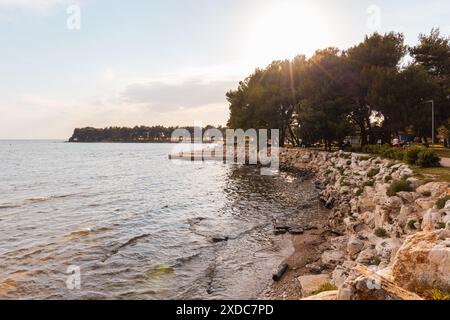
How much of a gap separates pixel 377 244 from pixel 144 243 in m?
11.5

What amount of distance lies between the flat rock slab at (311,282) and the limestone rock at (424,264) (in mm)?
3677

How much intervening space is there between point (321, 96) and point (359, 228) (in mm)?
32006

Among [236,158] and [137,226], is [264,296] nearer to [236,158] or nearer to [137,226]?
[137,226]

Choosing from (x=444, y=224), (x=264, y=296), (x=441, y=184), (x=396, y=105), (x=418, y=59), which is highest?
(x=418, y=59)

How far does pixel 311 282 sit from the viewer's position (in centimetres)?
1118

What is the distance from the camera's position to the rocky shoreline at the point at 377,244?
21.4ft

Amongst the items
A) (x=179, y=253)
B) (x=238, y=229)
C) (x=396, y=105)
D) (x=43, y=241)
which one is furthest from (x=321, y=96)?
(x=43, y=241)

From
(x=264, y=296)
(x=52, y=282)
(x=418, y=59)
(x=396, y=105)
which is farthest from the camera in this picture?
(x=418, y=59)

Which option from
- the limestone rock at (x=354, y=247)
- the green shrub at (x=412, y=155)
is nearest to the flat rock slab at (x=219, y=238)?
the limestone rock at (x=354, y=247)

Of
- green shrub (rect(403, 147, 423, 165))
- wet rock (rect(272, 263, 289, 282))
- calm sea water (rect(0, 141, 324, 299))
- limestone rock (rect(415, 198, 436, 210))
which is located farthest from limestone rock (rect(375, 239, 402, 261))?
green shrub (rect(403, 147, 423, 165))

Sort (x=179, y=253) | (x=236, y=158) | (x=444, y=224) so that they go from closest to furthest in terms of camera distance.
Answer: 1. (x=444, y=224)
2. (x=179, y=253)
3. (x=236, y=158)

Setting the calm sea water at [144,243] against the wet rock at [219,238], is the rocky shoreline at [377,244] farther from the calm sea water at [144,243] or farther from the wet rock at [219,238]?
the wet rock at [219,238]

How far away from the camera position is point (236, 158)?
7550cm

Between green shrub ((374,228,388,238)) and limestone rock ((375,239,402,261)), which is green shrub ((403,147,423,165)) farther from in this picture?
limestone rock ((375,239,402,261))
